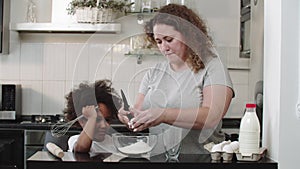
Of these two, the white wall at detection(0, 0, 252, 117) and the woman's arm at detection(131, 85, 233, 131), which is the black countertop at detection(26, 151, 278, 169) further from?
the white wall at detection(0, 0, 252, 117)

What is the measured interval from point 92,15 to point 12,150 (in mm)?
1144

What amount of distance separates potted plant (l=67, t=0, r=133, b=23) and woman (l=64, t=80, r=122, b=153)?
75.8 inches

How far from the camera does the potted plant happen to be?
3.67 metres

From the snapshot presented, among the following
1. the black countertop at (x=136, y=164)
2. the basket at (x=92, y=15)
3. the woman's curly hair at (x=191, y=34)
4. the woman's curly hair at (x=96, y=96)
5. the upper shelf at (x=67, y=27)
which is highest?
the basket at (x=92, y=15)

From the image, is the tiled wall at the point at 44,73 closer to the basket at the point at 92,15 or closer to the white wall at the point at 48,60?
the white wall at the point at 48,60

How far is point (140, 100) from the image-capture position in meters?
1.84

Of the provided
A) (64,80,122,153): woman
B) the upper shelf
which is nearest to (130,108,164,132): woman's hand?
(64,80,122,153): woman

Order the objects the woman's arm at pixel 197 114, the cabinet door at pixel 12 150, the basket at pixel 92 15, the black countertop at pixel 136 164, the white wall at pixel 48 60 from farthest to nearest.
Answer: the white wall at pixel 48 60 → the basket at pixel 92 15 → the cabinet door at pixel 12 150 → the woman's arm at pixel 197 114 → the black countertop at pixel 136 164

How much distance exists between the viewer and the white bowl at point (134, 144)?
1670 millimetres

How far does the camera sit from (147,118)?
168cm

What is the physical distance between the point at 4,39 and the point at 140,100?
7.24 ft

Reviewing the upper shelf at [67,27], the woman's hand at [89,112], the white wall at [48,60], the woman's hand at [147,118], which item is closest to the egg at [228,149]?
the woman's hand at [147,118]

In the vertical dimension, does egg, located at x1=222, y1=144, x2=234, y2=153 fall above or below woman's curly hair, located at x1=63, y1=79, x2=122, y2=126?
below

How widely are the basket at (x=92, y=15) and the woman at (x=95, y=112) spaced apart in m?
1.92
